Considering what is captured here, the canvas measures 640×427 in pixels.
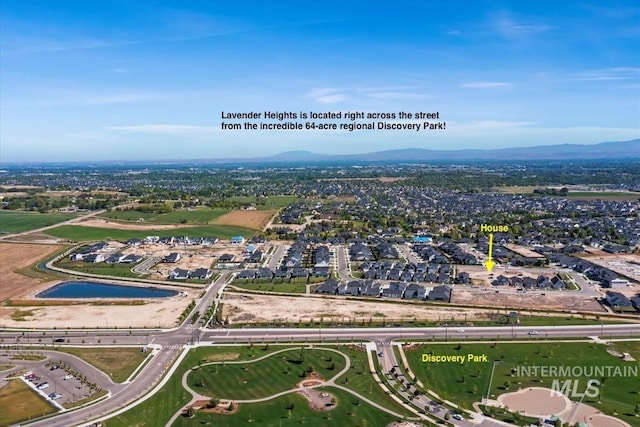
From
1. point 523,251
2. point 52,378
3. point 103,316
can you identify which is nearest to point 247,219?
point 523,251

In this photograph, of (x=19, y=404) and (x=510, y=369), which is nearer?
(x=19, y=404)

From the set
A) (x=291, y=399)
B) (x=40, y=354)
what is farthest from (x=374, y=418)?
(x=40, y=354)

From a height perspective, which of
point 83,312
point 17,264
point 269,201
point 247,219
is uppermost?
point 269,201

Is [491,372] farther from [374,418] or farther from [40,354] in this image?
[40,354]

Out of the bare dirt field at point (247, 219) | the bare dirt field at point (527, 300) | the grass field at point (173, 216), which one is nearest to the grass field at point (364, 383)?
the bare dirt field at point (527, 300)

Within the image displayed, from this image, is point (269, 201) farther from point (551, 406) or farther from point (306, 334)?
point (551, 406)

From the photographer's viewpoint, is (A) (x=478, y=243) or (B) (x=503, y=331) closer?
(B) (x=503, y=331)

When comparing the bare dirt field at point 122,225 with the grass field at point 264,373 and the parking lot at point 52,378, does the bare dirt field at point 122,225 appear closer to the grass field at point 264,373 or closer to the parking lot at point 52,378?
the parking lot at point 52,378
